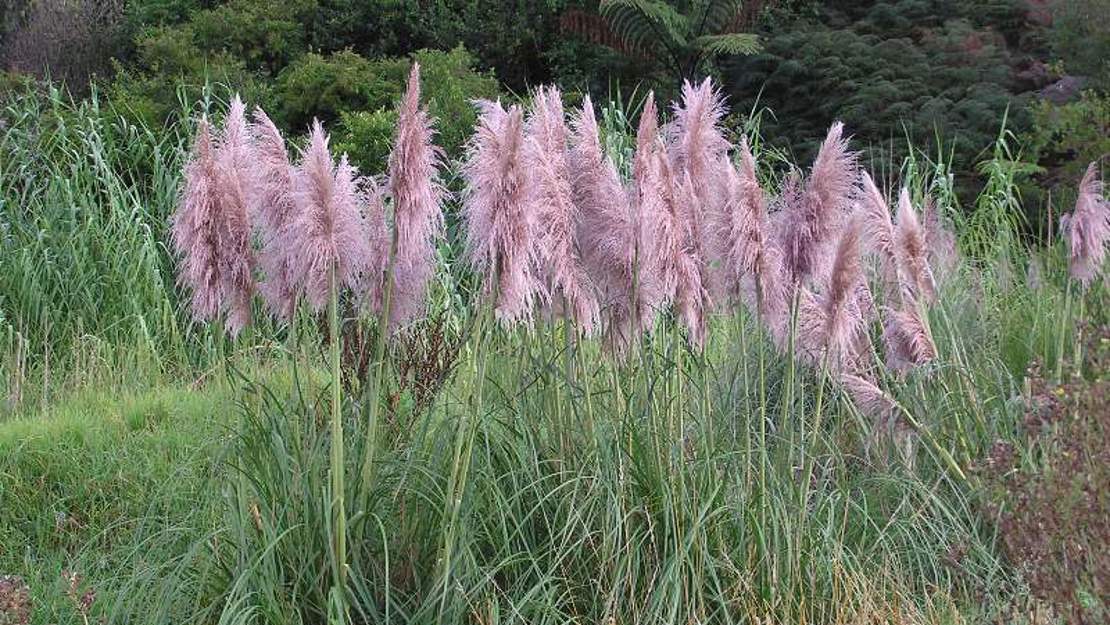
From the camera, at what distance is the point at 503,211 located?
12.4 feet

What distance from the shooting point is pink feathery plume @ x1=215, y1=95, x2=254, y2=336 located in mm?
4031

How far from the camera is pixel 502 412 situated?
4973mm

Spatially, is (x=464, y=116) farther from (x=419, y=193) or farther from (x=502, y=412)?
(x=419, y=193)

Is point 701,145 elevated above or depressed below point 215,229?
above

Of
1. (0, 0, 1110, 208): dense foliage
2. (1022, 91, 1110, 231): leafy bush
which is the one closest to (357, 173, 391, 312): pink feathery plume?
(0, 0, 1110, 208): dense foliage

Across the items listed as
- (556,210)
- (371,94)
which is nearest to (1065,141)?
(371,94)

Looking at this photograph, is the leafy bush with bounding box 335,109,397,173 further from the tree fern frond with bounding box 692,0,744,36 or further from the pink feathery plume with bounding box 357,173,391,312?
the tree fern frond with bounding box 692,0,744,36

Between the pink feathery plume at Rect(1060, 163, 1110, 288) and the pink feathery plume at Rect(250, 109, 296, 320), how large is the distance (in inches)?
128

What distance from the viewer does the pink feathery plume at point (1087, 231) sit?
5.72m

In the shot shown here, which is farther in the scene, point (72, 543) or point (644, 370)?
point (72, 543)

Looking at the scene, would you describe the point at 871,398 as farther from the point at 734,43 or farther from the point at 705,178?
the point at 734,43

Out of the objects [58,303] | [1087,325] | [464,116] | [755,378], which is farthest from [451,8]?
[1087,325]

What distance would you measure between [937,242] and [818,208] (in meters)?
2.61

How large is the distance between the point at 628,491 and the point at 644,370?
0.42 metres
